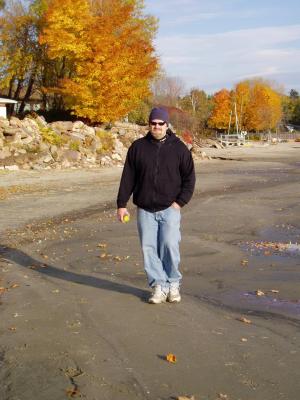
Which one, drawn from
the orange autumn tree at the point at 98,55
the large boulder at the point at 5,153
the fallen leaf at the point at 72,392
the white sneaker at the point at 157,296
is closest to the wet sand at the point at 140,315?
the fallen leaf at the point at 72,392

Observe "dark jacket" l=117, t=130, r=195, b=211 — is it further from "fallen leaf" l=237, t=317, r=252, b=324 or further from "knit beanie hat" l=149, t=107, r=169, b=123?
"fallen leaf" l=237, t=317, r=252, b=324

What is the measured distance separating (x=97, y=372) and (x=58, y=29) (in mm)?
33530

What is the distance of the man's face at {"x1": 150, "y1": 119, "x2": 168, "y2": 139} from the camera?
593 cm

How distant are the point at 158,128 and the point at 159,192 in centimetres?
68

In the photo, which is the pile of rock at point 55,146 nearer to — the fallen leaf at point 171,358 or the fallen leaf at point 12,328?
the fallen leaf at point 12,328

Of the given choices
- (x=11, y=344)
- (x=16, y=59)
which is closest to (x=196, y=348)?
(x=11, y=344)

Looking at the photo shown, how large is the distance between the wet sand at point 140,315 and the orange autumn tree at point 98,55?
942 inches

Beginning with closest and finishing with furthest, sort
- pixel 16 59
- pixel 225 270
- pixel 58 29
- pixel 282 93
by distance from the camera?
pixel 225 270, pixel 58 29, pixel 16 59, pixel 282 93

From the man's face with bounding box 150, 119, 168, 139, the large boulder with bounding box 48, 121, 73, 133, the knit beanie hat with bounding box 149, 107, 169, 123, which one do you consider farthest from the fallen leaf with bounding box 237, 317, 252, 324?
the large boulder with bounding box 48, 121, 73, 133

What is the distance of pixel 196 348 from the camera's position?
4820mm

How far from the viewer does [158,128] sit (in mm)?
5949

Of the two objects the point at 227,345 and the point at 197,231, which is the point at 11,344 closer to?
the point at 227,345

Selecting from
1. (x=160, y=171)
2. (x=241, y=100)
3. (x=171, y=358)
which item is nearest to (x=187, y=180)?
(x=160, y=171)

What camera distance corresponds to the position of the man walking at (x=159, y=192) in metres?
6.05
